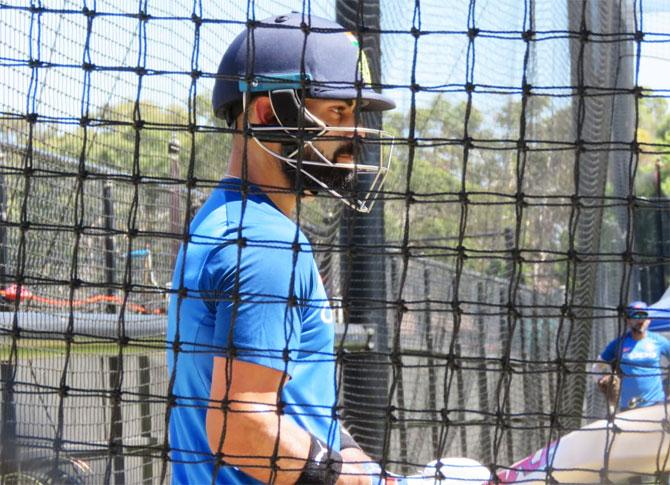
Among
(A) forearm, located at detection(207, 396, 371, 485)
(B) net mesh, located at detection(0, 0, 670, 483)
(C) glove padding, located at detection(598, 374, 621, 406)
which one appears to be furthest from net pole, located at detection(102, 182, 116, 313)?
(A) forearm, located at detection(207, 396, 371, 485)

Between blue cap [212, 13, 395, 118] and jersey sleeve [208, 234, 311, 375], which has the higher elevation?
blue cap [212, 13, 395, 118]

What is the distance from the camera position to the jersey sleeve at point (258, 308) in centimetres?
210

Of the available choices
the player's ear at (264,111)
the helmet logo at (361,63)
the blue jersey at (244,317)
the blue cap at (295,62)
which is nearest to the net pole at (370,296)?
the helmet logo at (361,63)

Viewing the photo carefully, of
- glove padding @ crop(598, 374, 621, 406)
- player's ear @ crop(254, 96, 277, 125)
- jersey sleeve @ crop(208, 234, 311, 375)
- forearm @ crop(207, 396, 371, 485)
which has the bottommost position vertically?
forearm @ crop(207, 396, 371, 485)

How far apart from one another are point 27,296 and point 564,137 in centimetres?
338

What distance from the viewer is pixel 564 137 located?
6445mm

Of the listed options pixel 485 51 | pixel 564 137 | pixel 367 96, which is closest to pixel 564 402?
pixel 564 137

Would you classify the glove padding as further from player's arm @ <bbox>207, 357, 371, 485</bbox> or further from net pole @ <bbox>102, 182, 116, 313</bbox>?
net pole @ <bbox>102, 182, 116, 313</bbox>

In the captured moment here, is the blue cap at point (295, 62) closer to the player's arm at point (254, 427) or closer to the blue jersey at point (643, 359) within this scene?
the player's arm at point (254, 427)

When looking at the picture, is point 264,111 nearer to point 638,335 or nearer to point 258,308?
point 258,308

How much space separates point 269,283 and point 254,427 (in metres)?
0.29

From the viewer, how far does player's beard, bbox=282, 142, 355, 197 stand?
2.43 meters

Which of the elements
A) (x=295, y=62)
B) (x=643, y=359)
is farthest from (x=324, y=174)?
(x=643, y=359)

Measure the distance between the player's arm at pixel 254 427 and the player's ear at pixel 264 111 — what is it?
62cm
